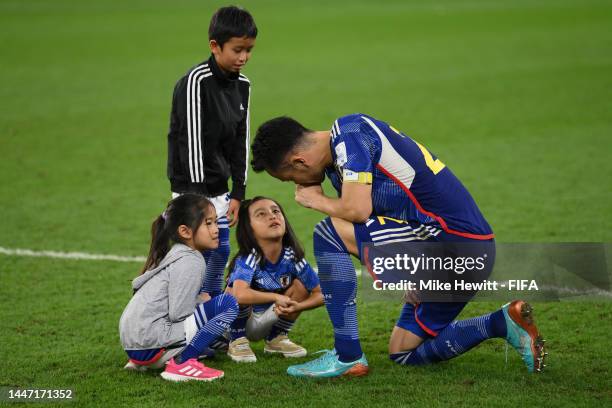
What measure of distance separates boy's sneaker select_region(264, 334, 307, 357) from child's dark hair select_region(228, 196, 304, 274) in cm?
43

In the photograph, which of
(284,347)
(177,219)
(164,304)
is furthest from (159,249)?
(284,347)

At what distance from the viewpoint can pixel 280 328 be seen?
5508 millimetres

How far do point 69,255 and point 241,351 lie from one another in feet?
9.68

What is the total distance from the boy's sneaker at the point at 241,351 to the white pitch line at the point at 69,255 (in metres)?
2.48

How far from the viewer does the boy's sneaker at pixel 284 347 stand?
17.7 ft

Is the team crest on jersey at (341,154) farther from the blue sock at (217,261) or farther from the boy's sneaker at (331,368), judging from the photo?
the blue sock at (217,261)

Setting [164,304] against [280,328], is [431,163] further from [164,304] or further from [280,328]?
[164,304]

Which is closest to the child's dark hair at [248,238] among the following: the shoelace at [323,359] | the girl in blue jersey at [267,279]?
the girl in blue jersey at [267,279]

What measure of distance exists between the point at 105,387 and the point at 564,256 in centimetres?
401

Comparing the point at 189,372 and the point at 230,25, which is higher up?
the point at 230,25

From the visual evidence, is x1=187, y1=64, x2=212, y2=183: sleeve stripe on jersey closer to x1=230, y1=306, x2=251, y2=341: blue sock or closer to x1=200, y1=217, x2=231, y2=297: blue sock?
x1=200, y1=217, x2=231, y2=297: blue sock

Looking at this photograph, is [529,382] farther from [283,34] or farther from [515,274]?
[283,34]

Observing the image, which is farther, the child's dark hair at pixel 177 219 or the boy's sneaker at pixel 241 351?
the boy's sneaker at pixel 241 351

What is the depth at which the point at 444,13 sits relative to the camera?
28844 millimetres
